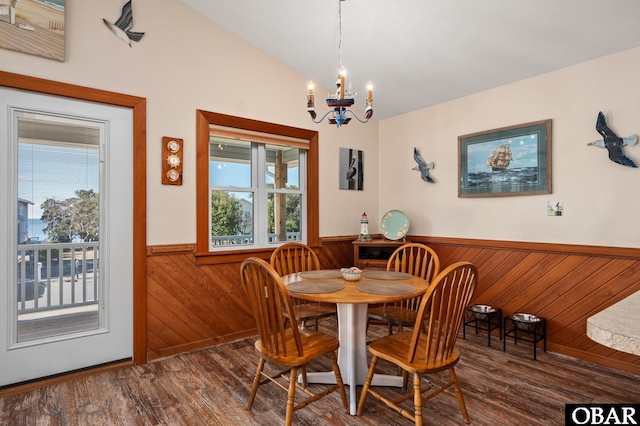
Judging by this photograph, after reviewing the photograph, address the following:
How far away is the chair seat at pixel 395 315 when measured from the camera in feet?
8.23

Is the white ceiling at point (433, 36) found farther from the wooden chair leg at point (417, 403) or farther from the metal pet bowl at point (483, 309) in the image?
the wooden chair leg at point (417, 403)

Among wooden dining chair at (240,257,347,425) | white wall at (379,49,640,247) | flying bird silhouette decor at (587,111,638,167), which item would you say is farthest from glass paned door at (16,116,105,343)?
flying bird silhouette decor at (587,111,638,167)

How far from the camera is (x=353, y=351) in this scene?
88.4 inches

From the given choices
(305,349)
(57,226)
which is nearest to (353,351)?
(305,349)

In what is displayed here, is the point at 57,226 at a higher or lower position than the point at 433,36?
lower

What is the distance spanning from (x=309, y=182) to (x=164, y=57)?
1.87m

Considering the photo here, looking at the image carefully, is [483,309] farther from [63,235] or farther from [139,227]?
[63,235]

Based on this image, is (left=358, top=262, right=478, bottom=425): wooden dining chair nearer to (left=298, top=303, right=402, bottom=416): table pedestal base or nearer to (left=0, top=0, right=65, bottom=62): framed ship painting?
(left=298, top=303, right=402, bottom=416): table pedestal base

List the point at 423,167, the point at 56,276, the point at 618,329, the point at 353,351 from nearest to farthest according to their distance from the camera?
the point at 618,329 → the point at 353,351 → the point at 56,276 → the point at 423,167

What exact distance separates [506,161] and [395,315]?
75.2 inches

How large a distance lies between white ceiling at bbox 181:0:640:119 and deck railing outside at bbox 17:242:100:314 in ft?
7.58

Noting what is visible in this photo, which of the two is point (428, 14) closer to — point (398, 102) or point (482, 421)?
point (398, 102)

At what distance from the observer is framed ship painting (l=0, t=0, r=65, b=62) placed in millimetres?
2326

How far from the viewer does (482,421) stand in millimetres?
2010
